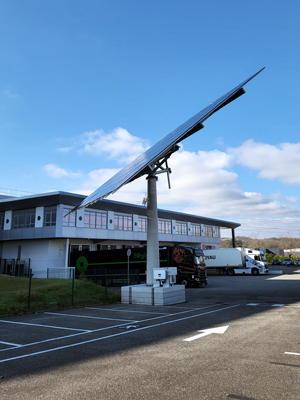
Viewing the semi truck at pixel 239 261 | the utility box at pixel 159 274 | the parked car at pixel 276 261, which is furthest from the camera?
the parked car at pixel 276 261

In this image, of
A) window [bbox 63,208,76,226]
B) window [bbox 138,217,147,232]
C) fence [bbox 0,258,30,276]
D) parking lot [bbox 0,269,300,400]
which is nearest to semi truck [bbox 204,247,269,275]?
window [bbox 138,217,147,232]

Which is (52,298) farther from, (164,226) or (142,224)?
(164,226)

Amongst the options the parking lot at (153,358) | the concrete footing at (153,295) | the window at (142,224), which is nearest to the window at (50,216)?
the window at (142,224)

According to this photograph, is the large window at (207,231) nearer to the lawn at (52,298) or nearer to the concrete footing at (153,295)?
the lawn at (52,298)

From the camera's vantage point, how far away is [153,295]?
15867mm

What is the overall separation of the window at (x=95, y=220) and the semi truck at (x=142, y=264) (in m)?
5.64

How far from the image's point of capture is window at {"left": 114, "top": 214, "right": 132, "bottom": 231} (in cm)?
4634

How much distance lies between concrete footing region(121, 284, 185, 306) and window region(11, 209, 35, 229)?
27241 mm

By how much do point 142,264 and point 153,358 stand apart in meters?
26.5

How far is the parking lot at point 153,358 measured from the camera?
478 centimetres

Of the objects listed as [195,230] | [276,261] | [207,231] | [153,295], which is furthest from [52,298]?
[276,261]

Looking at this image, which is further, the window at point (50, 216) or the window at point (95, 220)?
the window at point (95, 220)

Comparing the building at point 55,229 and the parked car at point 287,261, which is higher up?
the building at point 55,229

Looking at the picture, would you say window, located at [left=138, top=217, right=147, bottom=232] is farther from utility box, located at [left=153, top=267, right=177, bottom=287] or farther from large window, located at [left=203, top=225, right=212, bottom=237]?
utility box, located at [left=153, top=267, right=177, bottom=287]
